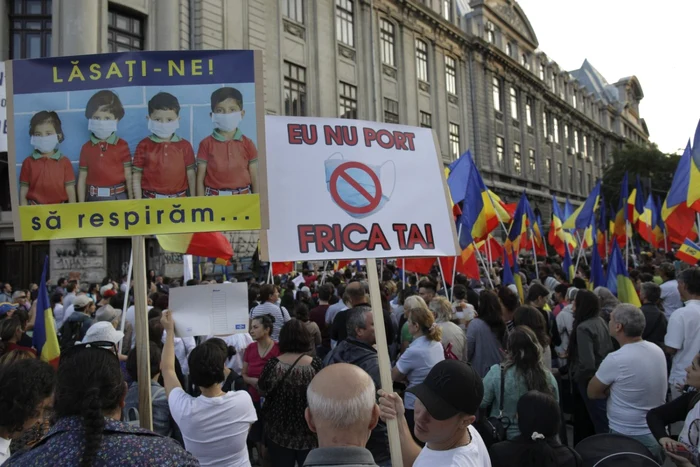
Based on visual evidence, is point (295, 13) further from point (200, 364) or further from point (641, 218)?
point (200, 364)

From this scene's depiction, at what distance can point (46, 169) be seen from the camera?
3227mm

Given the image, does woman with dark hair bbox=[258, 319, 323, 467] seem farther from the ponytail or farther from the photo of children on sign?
the ponytail

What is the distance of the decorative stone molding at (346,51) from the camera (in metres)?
25.7

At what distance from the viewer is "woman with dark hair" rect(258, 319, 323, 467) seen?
3631 mm

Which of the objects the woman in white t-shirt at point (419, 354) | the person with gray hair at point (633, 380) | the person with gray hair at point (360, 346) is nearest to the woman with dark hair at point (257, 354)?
the person with gray hair at point (360, 346)

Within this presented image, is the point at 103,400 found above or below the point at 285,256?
below

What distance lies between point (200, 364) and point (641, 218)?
50.4 feet

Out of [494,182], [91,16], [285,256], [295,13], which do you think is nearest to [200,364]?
[285,256]

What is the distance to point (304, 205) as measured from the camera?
337 cm

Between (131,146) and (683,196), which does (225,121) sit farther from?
(683,196)

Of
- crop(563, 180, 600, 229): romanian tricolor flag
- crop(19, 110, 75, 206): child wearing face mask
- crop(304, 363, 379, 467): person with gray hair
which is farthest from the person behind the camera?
crop(563, 180, 600, 229): romanian tricolor flag

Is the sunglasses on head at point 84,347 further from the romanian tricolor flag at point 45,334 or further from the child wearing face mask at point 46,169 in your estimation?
the romanian tricolor flag at point 45,334

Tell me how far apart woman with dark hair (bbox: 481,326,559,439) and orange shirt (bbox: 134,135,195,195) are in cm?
234

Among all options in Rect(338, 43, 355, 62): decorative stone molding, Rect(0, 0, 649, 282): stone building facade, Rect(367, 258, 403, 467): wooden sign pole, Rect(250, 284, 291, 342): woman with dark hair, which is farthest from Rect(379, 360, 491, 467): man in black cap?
Rect(338, 43, 355, 62): decorative stone molding
